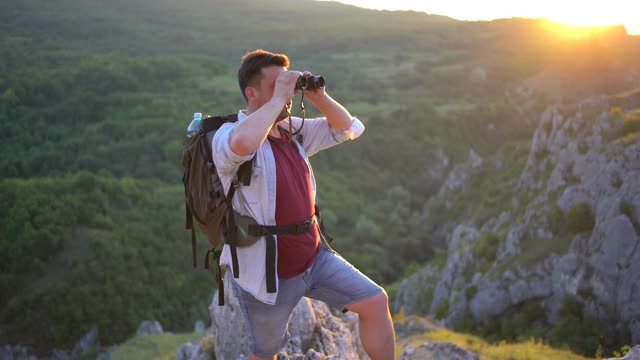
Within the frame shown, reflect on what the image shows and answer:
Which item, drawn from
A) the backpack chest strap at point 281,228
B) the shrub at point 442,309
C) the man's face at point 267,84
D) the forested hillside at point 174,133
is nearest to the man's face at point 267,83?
the man's face at point 267,84

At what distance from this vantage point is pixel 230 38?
19300cm

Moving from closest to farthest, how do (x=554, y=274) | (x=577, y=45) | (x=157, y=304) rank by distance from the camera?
(x=554, y=274)
(x=157, y=304)
(x=577, y=45)

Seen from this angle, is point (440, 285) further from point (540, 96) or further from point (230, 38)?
point (230, 38)

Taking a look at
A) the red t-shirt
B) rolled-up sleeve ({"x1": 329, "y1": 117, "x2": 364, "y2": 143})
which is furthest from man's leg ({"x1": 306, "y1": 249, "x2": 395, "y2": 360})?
rolled-up sleeve ({"x1": 329, "y1": 117, "x2": 364, "y2": 143})

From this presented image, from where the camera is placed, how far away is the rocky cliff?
48.7 ft

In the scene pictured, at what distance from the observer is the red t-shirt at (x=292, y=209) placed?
197 inches

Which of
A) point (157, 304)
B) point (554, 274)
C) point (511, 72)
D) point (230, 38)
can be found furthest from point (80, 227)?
point (230, 38)

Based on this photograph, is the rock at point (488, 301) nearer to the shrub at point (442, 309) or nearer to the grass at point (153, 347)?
the shrub at point (442, 309)

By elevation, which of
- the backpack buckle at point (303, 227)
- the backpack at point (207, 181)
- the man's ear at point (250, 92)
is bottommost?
the backpack buckle at point (303, 227)

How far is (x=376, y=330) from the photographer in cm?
503

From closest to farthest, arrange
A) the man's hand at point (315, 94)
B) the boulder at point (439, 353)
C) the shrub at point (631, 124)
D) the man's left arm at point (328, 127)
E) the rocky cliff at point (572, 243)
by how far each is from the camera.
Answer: the man's hand at point (315, 94) < the man's left arm at point (328, 127) < the boulder at point (439, 353) < the rocky cliff at point (572, 243) < the shrub at point (631, 124)

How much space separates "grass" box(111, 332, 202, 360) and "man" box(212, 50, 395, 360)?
15560 millimetres

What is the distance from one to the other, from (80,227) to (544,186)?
55.0 metres

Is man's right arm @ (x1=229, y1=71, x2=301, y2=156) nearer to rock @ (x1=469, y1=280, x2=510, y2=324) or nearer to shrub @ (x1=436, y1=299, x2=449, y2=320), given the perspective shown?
rock @ (x1=469, y1=280, x2=510, y2=324)
